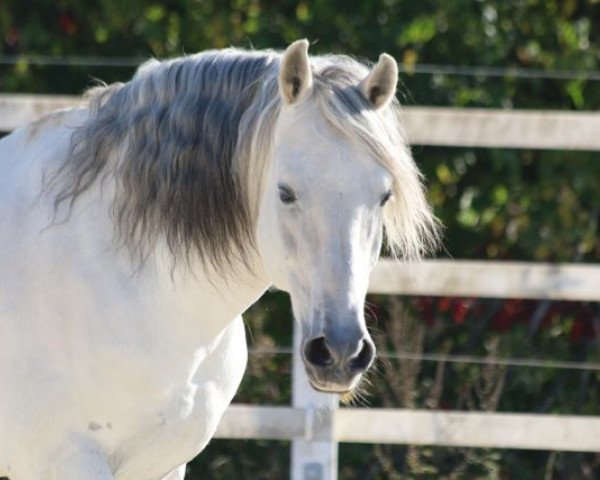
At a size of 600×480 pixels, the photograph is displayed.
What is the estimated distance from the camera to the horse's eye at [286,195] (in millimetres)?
2896

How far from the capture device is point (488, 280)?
4.64 meters

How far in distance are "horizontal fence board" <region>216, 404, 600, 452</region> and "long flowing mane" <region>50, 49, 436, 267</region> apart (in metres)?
1.47

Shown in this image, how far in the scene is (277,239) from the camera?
2.95 m

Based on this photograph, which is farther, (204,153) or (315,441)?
(315,441)

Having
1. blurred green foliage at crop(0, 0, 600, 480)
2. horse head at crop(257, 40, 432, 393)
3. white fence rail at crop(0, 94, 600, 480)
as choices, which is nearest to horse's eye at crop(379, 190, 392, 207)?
horse head at crop(257, 40, 432, 393)

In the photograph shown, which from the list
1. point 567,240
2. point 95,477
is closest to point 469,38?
point 567,240

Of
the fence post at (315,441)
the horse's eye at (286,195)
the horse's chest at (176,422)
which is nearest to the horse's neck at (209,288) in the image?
the horse's chest at (176,422)

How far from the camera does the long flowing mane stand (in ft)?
9.95

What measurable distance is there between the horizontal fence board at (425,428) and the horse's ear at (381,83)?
1.74 m

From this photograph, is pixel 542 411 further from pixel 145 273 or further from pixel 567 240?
pixel 145 273

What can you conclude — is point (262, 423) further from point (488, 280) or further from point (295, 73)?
point (295, 73)

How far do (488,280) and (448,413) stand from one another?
16.4 inches

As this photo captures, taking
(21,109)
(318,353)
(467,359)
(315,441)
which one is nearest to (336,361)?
(318,353)

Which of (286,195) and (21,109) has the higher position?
(286,195)
